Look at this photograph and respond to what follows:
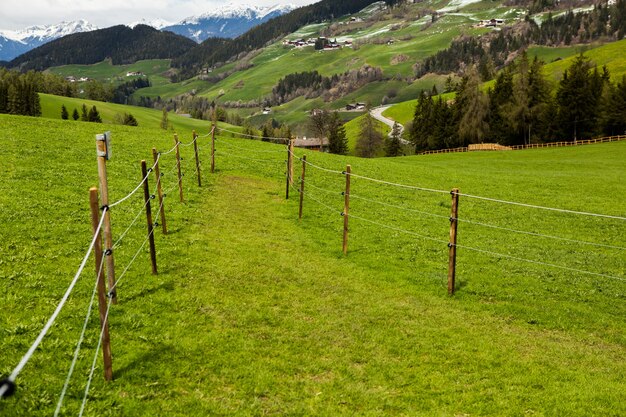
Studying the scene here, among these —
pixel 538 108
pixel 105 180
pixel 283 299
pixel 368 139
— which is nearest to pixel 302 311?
pixel 283 299

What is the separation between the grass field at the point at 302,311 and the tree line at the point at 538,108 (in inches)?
2851

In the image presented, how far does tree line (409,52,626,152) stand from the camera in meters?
88.1

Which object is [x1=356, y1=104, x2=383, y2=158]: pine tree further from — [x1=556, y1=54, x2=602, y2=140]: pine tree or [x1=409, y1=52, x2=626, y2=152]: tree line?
[x1=556, y1=54, x2=602, y2=140]: pine tree

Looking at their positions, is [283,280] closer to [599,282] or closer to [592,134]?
[599,282]

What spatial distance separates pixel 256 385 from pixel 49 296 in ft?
21.2

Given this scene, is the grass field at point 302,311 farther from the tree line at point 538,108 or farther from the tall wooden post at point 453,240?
the tree line at point 538,108

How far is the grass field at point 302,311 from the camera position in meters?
8.94

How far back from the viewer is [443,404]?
8.97 m

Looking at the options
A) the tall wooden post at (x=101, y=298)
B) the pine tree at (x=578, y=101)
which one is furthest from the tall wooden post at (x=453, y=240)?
the pine tree at (x=578, y=101)

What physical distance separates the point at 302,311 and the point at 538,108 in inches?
3663

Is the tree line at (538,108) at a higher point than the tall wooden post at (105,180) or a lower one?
higher

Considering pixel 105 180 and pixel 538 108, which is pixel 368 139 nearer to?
pixel 538 108

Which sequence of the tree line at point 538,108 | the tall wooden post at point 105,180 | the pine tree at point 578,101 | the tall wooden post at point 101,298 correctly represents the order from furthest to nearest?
the tree line at point 538,108 < the pine tree at point 578,101 < the tall wooden post at point 105,180 < the tall wooden post at point 101,298

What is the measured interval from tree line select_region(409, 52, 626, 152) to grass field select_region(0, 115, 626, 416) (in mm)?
72404
